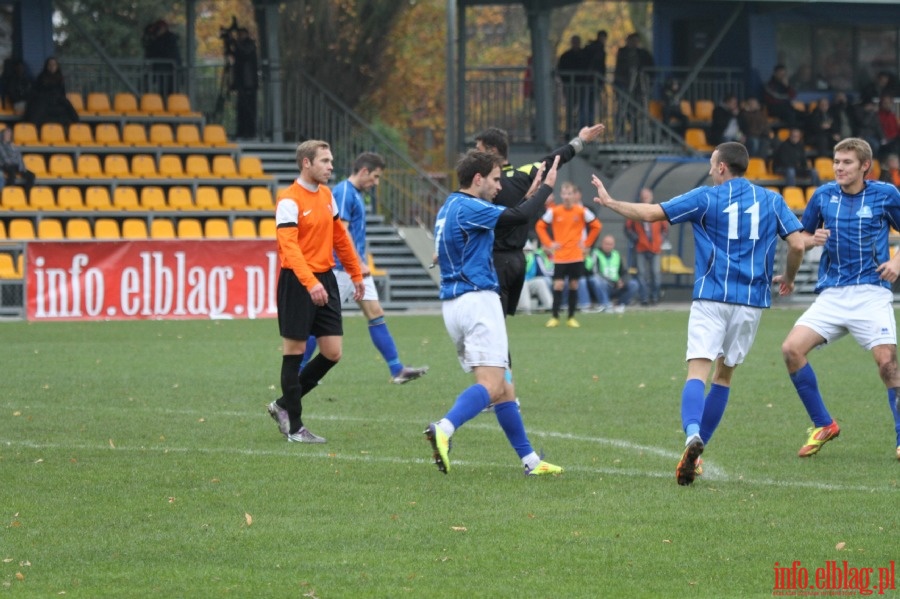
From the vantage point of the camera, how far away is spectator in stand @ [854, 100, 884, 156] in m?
29.1

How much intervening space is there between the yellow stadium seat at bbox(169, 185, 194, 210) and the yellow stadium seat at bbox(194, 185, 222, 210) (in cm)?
13

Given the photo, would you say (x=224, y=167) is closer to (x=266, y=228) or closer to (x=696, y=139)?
(x=266, y=228)

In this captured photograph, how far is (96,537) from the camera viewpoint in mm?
6473

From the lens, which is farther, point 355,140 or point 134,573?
point 355,140

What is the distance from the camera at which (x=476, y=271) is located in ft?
25.6

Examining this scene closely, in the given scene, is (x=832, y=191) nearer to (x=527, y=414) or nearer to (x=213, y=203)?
(x=527, y=414)

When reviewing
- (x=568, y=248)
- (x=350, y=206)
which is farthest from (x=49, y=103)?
(x=350, y=206)

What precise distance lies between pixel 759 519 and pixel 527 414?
4.05m

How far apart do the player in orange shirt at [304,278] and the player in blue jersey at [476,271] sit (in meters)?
1.35

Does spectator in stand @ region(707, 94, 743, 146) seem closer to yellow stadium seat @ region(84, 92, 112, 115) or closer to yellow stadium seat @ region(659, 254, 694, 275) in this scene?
yellow stadium seat @ region(659, 254, 694, 275)

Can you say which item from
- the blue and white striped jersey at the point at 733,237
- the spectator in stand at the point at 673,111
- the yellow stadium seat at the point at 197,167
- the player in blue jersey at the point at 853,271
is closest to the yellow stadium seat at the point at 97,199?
the yellow stadium seat at the point at 197,167

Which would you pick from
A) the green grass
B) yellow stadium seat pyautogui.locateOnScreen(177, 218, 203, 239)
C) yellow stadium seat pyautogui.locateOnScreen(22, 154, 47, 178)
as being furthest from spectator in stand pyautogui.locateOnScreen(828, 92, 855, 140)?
the green grass

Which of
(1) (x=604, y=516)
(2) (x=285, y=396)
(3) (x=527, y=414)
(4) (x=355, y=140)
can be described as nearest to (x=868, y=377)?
(3) (x=527, y=414)

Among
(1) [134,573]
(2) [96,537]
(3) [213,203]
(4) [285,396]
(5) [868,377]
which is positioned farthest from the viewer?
(3) [213,203]
